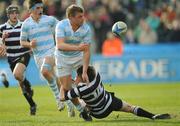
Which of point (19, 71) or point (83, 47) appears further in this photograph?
point (19, 71)

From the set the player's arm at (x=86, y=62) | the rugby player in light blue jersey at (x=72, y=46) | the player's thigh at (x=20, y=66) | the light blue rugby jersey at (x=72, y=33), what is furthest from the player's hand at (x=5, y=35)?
the player's arm at (x=86, y=62)

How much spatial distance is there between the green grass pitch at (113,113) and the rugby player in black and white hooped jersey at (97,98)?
21 centimetres

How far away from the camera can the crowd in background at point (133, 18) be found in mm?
32969

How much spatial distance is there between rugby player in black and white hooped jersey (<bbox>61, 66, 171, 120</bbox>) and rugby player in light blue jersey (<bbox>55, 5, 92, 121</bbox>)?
0.22 meters

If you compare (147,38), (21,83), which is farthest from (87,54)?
(147,38)

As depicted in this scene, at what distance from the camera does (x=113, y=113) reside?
1794cm

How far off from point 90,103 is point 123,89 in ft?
37.4

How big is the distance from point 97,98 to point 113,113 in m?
2.90

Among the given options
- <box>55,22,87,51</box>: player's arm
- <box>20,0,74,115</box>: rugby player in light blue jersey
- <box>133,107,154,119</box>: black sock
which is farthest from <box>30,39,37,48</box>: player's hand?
<box>133,107,154,119</box>: black sock

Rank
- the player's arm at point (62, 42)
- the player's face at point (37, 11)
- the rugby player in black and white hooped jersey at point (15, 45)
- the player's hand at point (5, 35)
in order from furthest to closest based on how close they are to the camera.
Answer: the rugby player in black and white hooped jersey at point (15, 45), the player's hand at point (5, 35), the player's face at point (37, 11), the player's arm at point (62, 42)

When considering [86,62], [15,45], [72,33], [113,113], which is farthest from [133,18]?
[86,62]

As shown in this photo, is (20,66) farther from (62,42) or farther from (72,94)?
(72,94)

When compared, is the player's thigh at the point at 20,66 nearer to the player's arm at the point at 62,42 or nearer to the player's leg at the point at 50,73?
the player's leg at the point at 50,73

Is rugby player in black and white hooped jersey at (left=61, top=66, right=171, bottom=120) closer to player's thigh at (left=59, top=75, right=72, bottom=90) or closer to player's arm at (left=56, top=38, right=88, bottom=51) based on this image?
player's thigh at (left=59, top=75, right=72, bottom=90)
